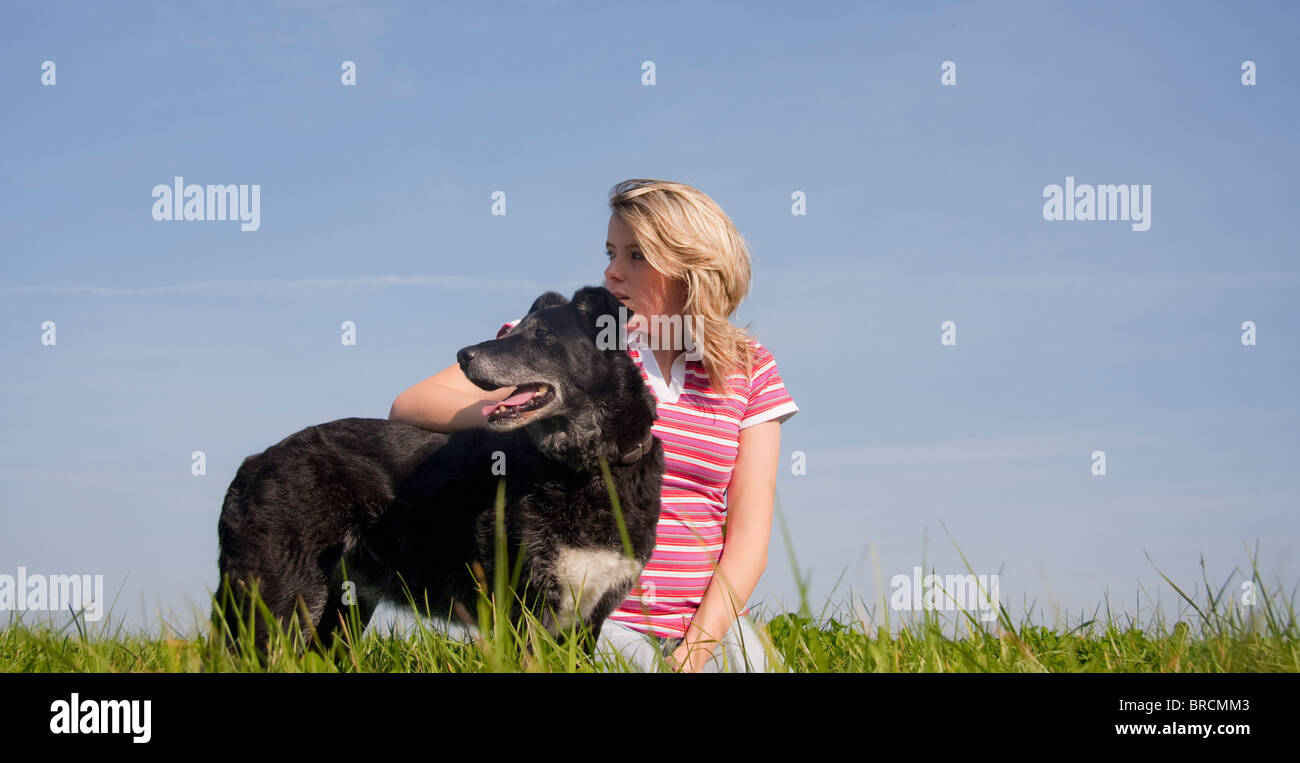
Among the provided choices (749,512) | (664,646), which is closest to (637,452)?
(749,512)

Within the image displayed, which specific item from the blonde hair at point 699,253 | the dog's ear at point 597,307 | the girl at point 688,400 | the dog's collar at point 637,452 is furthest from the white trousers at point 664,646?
the dog's ear at point 597,307

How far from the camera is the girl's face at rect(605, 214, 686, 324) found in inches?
178

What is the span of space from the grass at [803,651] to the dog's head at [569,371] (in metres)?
0.78

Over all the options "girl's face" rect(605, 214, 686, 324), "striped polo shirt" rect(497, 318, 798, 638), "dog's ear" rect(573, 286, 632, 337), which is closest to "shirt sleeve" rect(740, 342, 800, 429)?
"striped polo shirt" rect(497, 318, 798, 638)

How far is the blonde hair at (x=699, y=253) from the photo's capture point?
4434 mm

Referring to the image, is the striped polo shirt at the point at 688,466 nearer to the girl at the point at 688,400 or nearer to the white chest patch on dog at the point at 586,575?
the girl at the point at 688,400

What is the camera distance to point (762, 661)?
4.00 meters

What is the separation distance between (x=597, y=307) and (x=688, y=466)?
0.92 meters

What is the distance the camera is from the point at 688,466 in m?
4.49

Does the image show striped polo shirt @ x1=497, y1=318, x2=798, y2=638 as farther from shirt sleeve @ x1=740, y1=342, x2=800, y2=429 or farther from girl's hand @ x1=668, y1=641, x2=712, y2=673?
girl's hand @ x1=668, y1=641, x2=712, y2=673
